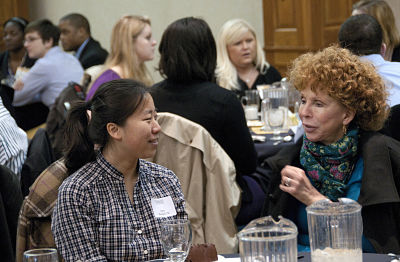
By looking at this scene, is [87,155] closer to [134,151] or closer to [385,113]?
[134,151]

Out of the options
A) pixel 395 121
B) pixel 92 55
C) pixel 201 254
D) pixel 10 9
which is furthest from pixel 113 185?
pixel 10 9

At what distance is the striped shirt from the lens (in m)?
3.48

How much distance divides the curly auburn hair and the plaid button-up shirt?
766mm

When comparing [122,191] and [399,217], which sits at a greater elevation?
[122,191]

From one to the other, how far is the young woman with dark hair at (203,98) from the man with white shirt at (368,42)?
2.43ft

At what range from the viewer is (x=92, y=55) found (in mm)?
8086

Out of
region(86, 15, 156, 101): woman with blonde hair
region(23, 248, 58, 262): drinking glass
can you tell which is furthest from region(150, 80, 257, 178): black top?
region(23, 248, 58, 262): drinking glass

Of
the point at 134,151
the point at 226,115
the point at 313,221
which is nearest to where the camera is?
the point at 313,221

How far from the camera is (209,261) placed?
6.15 feet

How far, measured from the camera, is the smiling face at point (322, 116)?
251 centimetres

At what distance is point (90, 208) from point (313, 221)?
2.50 feet

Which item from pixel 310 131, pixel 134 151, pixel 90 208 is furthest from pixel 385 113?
pixel 90 208

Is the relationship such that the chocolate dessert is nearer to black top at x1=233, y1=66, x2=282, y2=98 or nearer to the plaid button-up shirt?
the plaid button-up shirt

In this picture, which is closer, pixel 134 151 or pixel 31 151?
pixel 134 151
